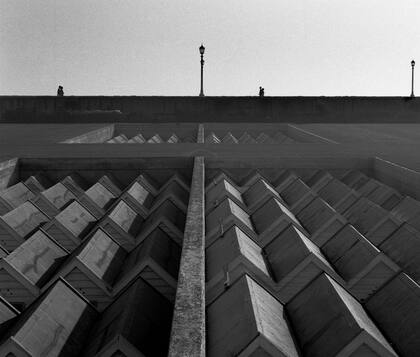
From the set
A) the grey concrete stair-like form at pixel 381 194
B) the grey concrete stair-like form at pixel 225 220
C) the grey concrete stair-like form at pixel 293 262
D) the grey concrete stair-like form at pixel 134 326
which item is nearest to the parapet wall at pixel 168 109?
the grey concrete stair-like form at pixel 381 194

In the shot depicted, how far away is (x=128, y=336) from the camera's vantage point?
5.85 metres

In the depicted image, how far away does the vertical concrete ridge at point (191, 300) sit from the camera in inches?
188

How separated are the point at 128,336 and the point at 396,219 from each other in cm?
435

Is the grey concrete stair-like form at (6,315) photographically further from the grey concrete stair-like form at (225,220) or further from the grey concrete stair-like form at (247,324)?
the grey concrete stair-like form at (225,220)

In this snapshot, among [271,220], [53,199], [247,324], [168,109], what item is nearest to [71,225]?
[53,199]

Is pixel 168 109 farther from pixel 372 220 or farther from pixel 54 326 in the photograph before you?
pixel 54 326

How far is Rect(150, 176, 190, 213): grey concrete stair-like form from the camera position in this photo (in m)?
11.1

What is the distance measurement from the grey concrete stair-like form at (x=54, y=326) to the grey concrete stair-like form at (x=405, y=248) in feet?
11.8

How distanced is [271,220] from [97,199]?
3.98 metres

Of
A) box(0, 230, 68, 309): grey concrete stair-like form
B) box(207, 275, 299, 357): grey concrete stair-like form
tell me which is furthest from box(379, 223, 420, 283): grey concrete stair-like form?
box(0, 230, 68, 309): grey concrete stair-like form

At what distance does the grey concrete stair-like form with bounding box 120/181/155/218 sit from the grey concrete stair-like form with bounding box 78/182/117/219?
1.51 ft

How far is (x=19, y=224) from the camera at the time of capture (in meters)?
9.61

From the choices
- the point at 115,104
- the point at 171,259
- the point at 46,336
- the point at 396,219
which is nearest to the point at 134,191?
the point at 171,259

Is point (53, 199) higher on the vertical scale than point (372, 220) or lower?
lower
